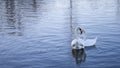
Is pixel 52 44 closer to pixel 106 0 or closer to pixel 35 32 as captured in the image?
pixel 35 32

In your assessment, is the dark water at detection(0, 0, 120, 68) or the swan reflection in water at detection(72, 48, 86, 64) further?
the swan reflection in water at detection(72, 48, 86, 64)

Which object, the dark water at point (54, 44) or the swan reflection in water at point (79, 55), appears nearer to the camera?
the dark water at point (54, 44)

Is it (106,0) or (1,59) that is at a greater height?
(1,59)

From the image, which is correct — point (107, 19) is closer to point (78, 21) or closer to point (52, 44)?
point (78, 21)

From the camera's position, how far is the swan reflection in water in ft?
92.6

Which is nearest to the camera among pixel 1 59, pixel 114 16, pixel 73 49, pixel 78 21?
pixel 1 59

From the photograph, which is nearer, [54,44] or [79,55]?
[79,55]

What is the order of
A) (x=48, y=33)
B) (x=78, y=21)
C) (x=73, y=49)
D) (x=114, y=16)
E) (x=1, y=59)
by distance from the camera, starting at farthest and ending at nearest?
(x=114, y=16) → (x=78, y=21) → (x=48, y=33) → (x=73, y=49) → (x=1, y=59)

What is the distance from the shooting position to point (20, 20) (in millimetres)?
50844

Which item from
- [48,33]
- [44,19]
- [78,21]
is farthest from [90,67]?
[44,19]

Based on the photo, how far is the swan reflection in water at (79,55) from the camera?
28.2 meters

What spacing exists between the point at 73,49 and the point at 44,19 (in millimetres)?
22342

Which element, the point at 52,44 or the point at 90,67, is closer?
the point at 90,67

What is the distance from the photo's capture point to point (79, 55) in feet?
98.1
